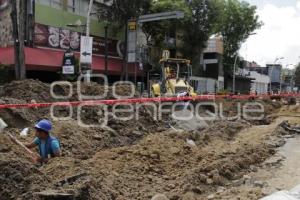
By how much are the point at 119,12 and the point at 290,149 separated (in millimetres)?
23348

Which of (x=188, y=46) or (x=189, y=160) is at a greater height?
(x=188, y=46)

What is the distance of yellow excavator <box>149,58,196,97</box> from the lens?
71.1 feet

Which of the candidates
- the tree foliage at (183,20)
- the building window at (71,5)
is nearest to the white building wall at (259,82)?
the tree foliage at (183,20)

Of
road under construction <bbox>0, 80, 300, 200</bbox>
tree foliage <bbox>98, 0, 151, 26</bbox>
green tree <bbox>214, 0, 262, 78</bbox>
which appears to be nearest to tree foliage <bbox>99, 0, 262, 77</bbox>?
tree foliage <bbox>98, 0, 151, 26</bbox>

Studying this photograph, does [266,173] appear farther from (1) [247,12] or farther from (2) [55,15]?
(1) [247,12]

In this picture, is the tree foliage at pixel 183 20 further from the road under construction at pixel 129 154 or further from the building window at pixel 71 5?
the road under construction at pixel 129 154

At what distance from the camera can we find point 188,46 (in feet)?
146

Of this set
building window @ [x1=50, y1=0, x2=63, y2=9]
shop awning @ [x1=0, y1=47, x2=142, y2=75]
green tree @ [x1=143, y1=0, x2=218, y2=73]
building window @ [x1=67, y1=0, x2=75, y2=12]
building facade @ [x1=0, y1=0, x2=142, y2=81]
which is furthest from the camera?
green tree @ [x1=143, y1=0, x2=218, y2=73]

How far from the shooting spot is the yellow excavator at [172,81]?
2167cm

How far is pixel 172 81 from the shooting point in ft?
72.0

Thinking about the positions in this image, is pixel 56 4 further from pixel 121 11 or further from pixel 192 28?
pixel 192 28

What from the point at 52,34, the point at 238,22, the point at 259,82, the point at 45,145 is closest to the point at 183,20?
the point at 52,34

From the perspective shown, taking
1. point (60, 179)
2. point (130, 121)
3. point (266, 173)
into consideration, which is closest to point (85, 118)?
point (130, 121)

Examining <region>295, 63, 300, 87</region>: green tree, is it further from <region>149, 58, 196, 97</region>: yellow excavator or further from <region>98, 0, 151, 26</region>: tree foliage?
<region>149, 58, 196, 97</region>: yellow excavator
